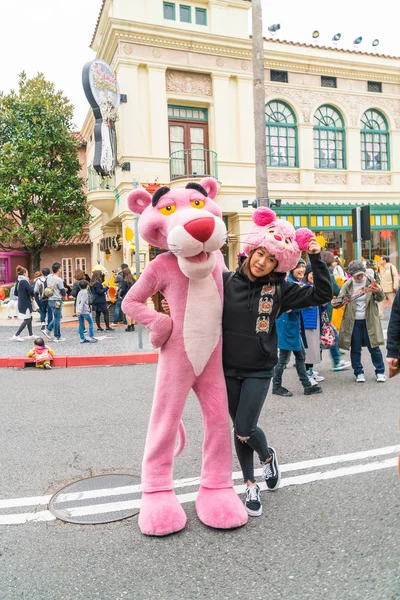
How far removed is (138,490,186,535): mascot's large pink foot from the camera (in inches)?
112

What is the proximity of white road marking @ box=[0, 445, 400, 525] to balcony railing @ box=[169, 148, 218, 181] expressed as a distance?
12.3 metres

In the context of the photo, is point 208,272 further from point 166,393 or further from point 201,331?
point 166,393

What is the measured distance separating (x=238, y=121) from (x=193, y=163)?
79.0 inches

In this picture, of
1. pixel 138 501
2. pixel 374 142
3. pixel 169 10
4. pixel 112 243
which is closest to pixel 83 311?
pixel 112 243

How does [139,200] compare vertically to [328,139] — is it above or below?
below

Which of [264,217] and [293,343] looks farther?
[293,343]

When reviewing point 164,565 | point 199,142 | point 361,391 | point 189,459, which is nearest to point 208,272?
point 164,565

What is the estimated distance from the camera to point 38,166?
1731 centimetres

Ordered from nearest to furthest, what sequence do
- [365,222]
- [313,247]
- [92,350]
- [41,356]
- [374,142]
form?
[313,247] → [41,356] → [92,350] → [365,222] → [374,142]

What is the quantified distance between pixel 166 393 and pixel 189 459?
129 centimetres

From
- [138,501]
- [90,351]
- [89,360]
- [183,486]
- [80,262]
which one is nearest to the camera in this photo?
[138,501]

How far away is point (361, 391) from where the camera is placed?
6234 millimetres

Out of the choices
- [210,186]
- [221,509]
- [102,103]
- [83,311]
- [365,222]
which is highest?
[102,103]

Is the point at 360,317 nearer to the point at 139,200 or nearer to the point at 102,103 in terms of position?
the point at 139,200
